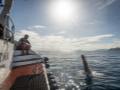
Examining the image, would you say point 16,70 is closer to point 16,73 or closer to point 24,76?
point 16,73

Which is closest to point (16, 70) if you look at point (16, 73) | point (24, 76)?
point (16, 73)

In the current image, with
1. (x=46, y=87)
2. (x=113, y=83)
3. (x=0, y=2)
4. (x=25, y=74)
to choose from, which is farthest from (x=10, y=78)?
(x=113, y=83)

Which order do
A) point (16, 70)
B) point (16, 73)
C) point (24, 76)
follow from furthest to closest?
1. point (16, 70)
2. point (16, 73)
3. point (24, 76)

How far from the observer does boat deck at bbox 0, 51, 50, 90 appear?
7833 mm

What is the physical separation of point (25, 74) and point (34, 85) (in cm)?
189

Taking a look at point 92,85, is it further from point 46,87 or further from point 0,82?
point 0,82

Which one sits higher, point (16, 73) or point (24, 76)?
point (16, 73)

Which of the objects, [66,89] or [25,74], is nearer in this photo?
[25,74]

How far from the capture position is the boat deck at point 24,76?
783 centimetres

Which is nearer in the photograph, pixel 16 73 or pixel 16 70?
Result: pixel 16 73

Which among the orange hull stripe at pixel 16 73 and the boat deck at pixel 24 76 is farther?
the orange hull stripe at pixel 16 73

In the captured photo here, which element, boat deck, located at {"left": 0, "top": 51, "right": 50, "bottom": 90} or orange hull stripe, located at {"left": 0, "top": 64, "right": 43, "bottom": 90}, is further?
orange hull stripe, located at {"left": 0, "top": 64, "right": 43, "bottom": 90}

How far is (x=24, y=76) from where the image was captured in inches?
367

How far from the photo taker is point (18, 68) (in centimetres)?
1109
